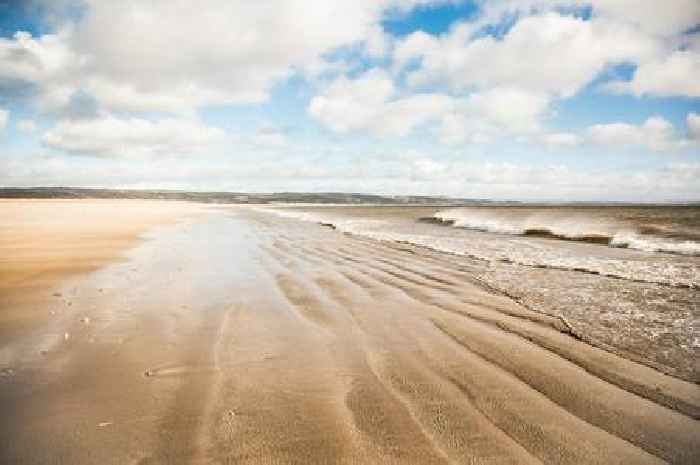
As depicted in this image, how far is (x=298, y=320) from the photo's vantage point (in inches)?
251

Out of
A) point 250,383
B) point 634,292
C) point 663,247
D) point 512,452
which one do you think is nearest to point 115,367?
point 250,383

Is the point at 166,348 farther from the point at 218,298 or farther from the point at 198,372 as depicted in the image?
the point at 218,298

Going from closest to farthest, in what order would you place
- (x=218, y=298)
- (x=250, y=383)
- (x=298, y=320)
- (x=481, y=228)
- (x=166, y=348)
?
(x=250, y=383) → (x=166, y=348) → (x=298, y=320) → (x=218, y=298) → (x=481, y=228)

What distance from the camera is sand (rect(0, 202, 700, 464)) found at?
2928 millimetres

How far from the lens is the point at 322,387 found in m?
3.98

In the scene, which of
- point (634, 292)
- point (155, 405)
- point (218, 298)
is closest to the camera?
point (155, 405)

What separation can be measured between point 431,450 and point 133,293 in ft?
23.0

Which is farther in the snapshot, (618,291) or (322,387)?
(618,291)

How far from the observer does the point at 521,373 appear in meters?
4.28

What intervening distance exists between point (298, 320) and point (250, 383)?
7.70 ft

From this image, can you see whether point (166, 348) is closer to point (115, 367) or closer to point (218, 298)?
point (115, 367)

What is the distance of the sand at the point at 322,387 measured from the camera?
9.61 feet

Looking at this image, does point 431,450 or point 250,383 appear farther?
point 250,383

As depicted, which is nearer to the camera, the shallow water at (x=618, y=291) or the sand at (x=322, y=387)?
the sand at (x=322, y=387)
